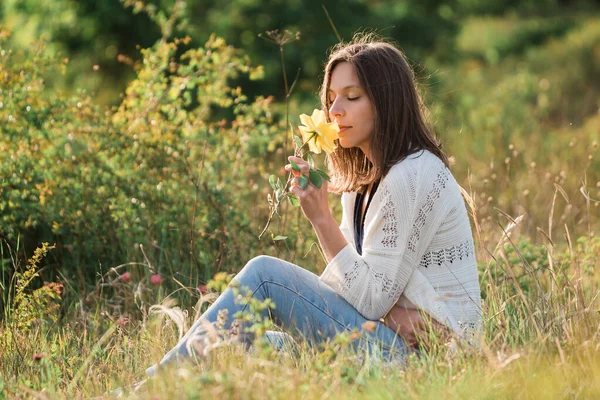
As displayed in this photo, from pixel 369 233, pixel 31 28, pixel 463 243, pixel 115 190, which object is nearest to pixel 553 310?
pixel 463 243

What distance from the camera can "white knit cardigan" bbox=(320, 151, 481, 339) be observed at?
9.01 feet

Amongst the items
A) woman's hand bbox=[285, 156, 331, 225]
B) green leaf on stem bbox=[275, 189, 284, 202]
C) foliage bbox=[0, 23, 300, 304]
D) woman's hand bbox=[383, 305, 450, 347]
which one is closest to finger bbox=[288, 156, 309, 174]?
woman's hand bbox=[285, 156, 331, 225]

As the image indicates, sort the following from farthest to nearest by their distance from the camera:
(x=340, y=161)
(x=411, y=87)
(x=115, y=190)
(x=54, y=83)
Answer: (x=54, y=83) < (x=115, y=190) < (x=340, y=161) < (x=411, y=87)

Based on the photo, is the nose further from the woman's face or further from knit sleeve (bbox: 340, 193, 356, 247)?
knit sleeve (bbox: 340, 193, 356, 247)

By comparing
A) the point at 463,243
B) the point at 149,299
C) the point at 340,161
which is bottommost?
the point at 149,299

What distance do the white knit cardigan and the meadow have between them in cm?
12

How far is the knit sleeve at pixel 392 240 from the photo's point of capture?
2.74 m

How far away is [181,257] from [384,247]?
1645 mm

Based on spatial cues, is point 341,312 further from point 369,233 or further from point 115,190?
point 115,190

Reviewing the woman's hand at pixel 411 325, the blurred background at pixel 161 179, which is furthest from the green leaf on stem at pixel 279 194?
the blurred background at pixel 161 179

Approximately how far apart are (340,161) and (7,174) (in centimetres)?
166

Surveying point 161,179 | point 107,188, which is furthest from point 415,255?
point 107,188

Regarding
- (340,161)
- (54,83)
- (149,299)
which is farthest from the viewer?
(54,83)

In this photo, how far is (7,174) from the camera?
154 inches
